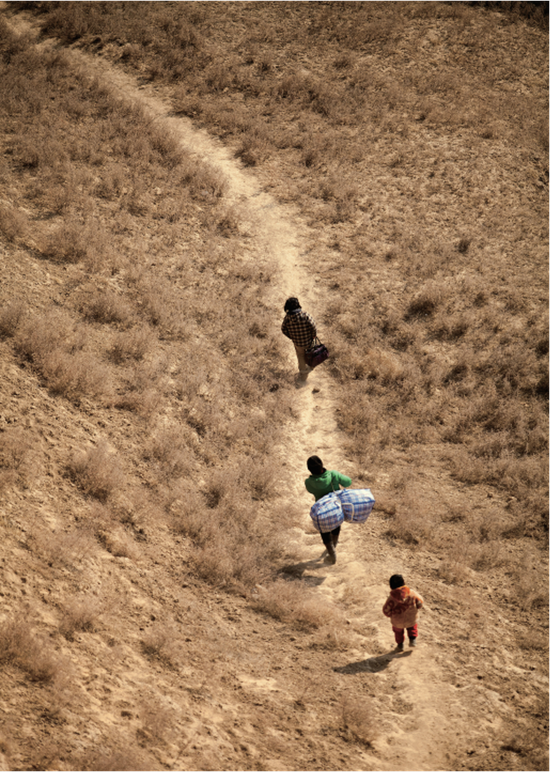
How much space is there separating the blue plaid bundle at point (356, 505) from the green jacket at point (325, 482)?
231 mm

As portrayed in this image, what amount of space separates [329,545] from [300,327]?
15.3ft

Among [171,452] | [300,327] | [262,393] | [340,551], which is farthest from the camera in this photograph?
[262,393]

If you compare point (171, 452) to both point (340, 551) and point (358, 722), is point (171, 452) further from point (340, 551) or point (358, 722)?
point (358, 722)

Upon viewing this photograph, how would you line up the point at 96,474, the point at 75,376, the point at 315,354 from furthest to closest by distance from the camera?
1. the point at 315,354
2. the point at 75,376
3. the point at 96,474

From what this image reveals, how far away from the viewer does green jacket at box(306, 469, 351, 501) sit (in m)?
8.07

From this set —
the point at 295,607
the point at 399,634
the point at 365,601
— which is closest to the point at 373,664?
the point at 399,634

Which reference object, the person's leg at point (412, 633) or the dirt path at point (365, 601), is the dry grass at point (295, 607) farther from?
the person's leg at point (412, 633)

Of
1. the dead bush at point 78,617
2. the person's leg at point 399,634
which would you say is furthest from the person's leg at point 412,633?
the dead bush at point 78,617

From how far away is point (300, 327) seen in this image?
37.0 ft

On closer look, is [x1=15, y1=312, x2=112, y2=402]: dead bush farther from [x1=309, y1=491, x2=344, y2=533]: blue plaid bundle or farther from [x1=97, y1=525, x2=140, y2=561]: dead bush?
[x1=309, y1=491, x2=344, y2=533]: blue plaid bundle

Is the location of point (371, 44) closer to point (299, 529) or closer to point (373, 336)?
point (373, 336)

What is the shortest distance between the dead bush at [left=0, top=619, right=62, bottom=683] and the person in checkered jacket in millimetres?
7283

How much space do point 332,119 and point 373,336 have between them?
36.2ft

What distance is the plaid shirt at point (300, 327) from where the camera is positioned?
11219 mm
